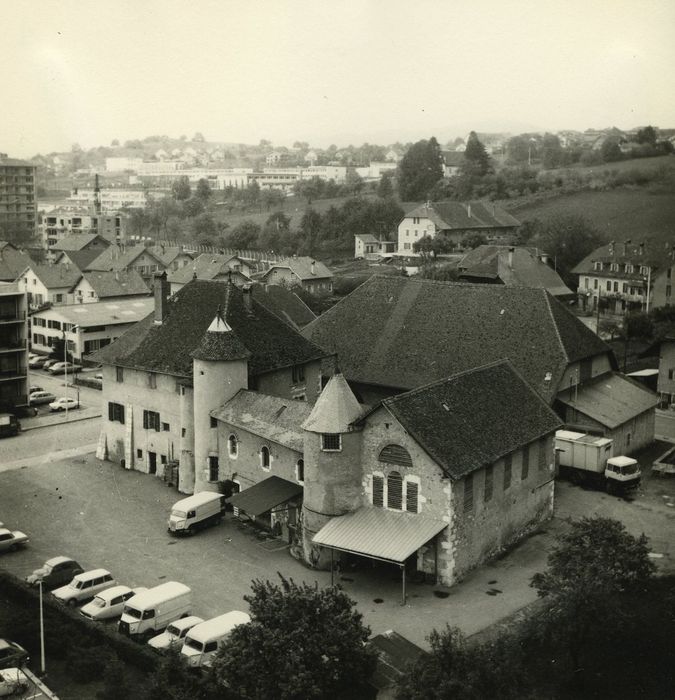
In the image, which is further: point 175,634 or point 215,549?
point 215,549

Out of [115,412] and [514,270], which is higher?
[514,270]

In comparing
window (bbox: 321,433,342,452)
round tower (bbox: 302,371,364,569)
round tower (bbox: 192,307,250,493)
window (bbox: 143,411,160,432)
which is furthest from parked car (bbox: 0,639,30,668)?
window (bbox: 143,411,160,432)

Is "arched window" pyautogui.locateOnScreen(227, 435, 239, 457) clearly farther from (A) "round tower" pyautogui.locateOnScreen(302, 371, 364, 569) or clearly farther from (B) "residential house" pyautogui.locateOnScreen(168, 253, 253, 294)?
(B) "residential house" pyautogui.locateOnScreen(168, 253, 253, 294)

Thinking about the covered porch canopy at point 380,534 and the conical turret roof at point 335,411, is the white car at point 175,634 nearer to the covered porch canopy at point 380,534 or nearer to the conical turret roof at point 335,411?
the covered porch canopy at point 380,534

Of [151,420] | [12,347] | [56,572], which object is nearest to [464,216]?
[12,347]

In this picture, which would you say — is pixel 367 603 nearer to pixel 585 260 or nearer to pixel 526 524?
pixel 526 524

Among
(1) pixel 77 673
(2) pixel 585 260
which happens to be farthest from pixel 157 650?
(2) pixel 585 260

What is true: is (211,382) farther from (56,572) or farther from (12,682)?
(12,682)
